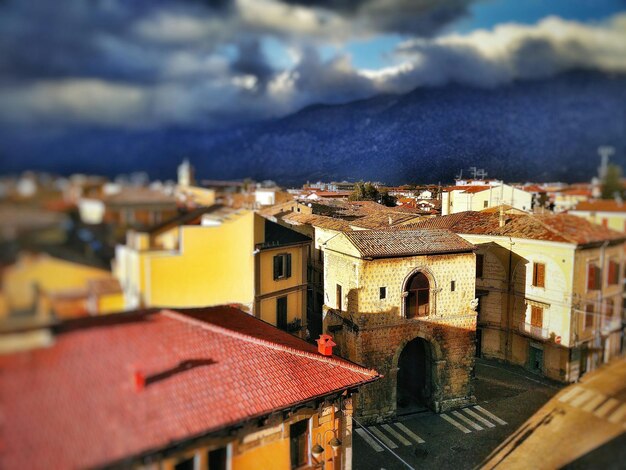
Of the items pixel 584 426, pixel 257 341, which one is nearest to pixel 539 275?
pixel 584 426

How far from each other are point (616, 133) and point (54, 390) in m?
6.19

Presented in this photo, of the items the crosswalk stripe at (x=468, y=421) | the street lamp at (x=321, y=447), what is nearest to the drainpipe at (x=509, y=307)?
the crosswalk stripe at (x=468, y=421)

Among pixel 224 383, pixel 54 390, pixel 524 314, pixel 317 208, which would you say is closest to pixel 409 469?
pixel 524 314

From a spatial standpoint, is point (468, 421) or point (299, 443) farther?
point (468, 421)

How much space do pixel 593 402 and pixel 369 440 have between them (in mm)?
6520

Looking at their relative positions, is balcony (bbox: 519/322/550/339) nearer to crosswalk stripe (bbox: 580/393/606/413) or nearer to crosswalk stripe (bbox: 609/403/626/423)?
crosswalk stripe (bbox: 580/393/606/413)

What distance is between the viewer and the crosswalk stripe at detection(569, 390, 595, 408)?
6.48 meters

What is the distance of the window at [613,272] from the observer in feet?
18.6

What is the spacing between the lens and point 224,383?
568 centimetres

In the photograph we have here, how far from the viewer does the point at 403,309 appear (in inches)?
506

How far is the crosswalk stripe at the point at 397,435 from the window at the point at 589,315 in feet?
20.6

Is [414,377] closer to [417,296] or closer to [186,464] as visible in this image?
[417,296]

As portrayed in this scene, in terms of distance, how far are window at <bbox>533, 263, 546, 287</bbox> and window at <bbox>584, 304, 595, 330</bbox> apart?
7.61ft

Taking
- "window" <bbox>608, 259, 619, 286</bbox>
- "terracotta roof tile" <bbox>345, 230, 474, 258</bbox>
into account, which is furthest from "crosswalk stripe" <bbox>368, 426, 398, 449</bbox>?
"window" <bbox>608, 259, 619, 286</bbox>
